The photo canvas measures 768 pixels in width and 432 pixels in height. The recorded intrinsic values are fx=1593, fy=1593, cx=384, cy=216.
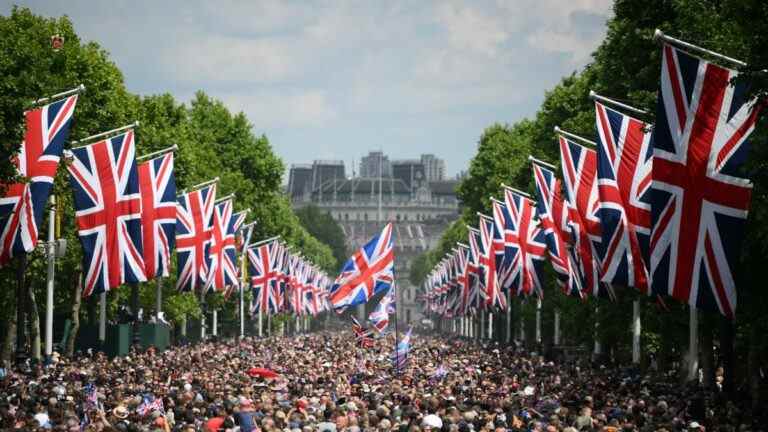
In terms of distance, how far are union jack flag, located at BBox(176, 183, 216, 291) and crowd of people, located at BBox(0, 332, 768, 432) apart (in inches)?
114

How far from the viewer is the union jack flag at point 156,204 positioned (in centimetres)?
5038

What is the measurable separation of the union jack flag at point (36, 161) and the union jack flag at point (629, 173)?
506 inches

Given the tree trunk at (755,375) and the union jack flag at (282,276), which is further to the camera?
the union jack flag at (282,276)

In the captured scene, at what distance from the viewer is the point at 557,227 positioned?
50.2 meters

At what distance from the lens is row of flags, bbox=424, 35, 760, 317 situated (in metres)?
26.2

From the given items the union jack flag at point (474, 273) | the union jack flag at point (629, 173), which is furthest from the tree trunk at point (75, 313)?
the union jack flag at point (629, 173)

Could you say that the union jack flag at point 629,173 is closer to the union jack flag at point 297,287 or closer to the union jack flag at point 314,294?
the union jack flag at point 297,287

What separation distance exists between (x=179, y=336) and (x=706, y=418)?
201 ft

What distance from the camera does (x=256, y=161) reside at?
112188mm

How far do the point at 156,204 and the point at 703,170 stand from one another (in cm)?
2737

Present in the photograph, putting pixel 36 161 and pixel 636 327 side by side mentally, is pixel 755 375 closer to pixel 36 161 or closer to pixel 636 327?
pixel 636 327

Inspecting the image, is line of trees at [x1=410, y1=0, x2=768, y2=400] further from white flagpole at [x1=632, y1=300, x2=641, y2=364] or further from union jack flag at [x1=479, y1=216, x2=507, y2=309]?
union jack flag at [x1=479, y1=216, x2=507, y2=309]

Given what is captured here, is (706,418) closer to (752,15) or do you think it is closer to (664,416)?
(664,416)

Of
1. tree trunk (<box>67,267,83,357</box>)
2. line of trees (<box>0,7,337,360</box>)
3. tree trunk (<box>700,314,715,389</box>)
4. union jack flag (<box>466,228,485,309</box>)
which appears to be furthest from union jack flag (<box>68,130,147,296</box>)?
union jack flag (<box>466,228,485,309</box>)
